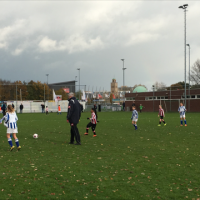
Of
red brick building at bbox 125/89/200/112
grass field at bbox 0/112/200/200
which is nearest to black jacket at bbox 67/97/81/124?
grass field at bbox 0/112/200/200

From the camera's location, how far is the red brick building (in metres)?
46.0

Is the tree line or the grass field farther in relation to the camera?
the tree line

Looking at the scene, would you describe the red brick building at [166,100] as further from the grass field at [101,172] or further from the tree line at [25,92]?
the grass field at [101,172]

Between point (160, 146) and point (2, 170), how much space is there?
21.0 feet

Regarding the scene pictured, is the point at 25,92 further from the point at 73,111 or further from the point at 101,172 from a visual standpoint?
the point at 101,172

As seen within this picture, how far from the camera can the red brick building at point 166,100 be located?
46.0m

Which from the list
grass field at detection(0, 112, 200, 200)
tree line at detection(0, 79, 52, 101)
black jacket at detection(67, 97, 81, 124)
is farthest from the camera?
tree line at detection(0, 79, 52, 101)

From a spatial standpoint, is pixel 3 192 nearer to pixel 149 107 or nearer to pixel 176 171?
pixel 176 171

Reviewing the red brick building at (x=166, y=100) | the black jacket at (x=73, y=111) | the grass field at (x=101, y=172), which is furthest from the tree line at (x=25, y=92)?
the grass field at (x=101, y=172)

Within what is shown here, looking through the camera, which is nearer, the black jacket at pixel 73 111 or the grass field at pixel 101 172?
the grass field at pixel 101 172

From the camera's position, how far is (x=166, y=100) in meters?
50.0

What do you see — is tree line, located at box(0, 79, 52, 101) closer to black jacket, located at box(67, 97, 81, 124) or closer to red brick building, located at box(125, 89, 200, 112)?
red brick building, located at box(125, 89, 200, 112)

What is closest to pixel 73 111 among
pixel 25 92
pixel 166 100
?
pixel 166 100

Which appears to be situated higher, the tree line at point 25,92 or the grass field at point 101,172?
the tree line at point 25,92
